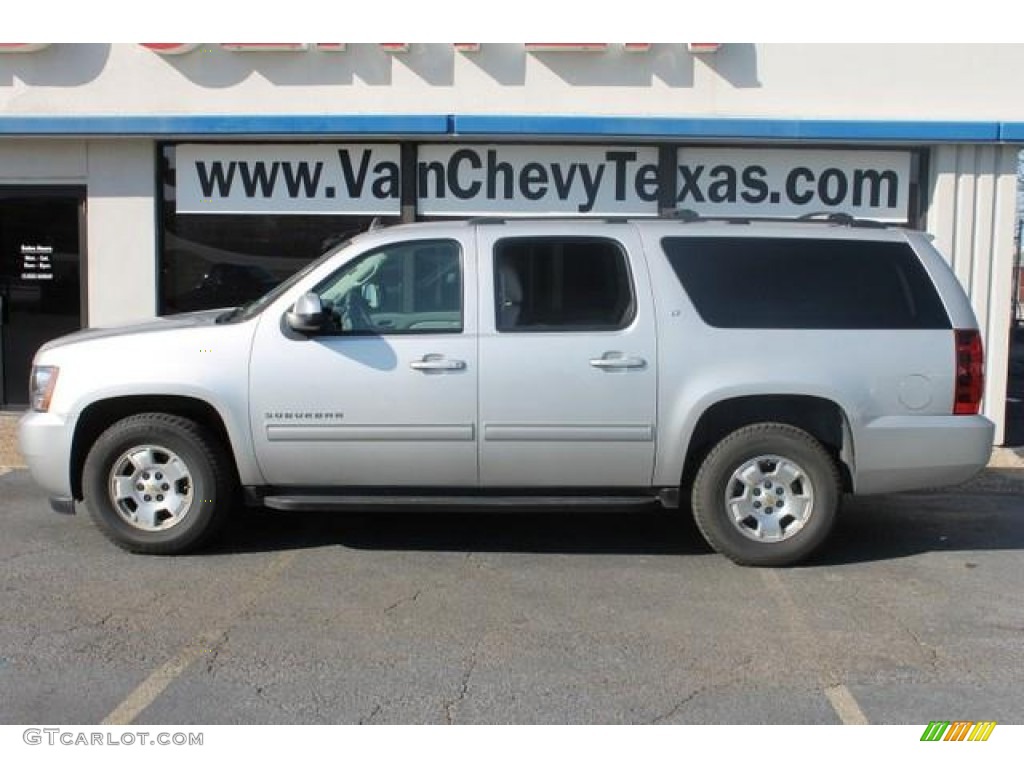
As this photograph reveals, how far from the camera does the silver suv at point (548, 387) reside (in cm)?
578

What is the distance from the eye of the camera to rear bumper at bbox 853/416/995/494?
19.1 feet

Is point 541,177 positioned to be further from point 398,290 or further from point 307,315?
point 307,315

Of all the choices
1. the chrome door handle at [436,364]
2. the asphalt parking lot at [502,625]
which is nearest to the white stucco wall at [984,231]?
the asphalt parking lot at [502,625]

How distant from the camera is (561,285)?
5.93 m

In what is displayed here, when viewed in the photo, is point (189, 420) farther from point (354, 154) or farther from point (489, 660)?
point (354, 154)

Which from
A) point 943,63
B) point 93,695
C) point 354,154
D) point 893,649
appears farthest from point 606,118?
point 93,695

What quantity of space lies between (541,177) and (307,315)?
4.93 meters

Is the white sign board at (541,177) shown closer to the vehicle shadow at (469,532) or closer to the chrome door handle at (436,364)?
the vehicle shadow at (469,532)

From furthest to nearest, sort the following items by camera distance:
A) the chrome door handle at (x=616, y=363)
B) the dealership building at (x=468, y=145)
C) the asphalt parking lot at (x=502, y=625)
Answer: the dealership building at (x=468, y=145)
the chrome door handle at (x=616, y=363)
the asphalt parking lot at (x=502, y=625)

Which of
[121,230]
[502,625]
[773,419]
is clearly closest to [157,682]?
[502,625]

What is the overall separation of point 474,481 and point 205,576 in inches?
60.9

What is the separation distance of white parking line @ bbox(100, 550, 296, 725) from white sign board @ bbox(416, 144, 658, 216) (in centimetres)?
532

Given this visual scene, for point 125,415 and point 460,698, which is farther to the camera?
point 125,415

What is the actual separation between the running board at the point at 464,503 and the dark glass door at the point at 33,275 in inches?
234
